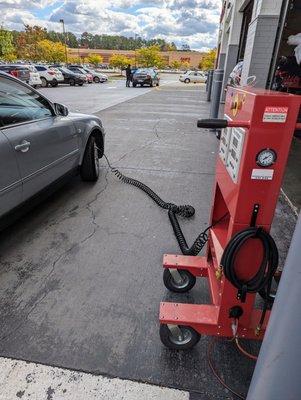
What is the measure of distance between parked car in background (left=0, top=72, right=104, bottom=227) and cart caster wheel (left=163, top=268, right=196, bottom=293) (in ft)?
5.08

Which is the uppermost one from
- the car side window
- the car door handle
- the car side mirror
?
the car side window

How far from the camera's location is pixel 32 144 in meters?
3.12

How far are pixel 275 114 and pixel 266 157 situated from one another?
0.21 metres

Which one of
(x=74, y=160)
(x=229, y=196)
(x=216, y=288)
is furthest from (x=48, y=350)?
(x=74, y=160)

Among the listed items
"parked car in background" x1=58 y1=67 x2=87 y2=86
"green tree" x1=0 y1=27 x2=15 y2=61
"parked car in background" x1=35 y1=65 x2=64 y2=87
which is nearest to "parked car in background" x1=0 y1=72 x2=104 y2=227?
"parked car in background" x1=35 y1=65 x2=64 y2=87

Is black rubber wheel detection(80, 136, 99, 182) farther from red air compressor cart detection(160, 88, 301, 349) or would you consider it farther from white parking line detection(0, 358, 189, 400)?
white parking line detection(0, 358, 189, 400)

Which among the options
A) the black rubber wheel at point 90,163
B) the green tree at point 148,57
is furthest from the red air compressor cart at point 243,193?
the green tree at point 148,57

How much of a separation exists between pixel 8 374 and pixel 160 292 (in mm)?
1198

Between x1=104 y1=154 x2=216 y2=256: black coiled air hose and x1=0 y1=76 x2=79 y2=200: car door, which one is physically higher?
x1=0 y1=76 x2=79 y2=200: car door

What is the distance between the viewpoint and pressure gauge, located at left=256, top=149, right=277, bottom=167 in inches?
61.6

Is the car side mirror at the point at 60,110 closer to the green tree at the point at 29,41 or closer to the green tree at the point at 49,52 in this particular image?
the green tree at the point at 49,52

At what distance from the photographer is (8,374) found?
189 centimetres

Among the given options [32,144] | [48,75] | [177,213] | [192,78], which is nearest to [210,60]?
[192,78]

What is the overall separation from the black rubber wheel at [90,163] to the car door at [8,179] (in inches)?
68.3
